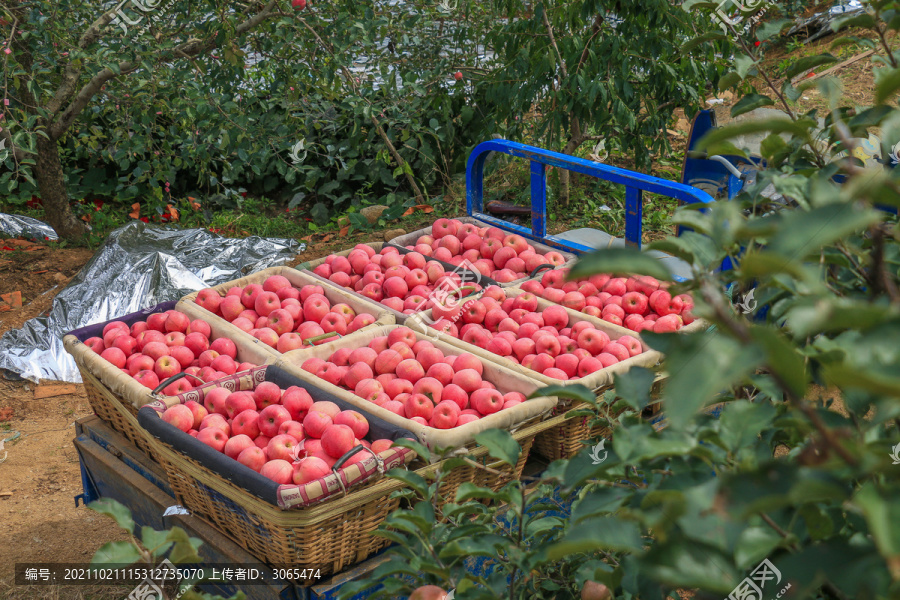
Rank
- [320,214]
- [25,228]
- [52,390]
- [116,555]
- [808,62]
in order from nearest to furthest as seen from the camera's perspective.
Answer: [116,555]
[808,62]
[52,390]
[25,228]
[320,214]

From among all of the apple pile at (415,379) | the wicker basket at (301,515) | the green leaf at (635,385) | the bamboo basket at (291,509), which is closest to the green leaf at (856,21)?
the green leaf at (635,385)

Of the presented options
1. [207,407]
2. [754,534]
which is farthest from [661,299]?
[754,534]

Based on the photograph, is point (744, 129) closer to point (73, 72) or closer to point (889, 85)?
point (889, 85)

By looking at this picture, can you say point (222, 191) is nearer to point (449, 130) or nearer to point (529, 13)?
point (449, 130)

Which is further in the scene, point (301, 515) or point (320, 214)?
point (320, 214)

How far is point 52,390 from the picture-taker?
381cm

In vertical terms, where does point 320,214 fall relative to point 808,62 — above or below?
below

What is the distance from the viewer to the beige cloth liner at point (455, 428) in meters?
1.95

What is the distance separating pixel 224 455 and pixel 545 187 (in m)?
2.10

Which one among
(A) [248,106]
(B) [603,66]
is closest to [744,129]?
(B) [603,66]

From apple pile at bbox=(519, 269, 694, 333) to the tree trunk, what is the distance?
3.43 meters

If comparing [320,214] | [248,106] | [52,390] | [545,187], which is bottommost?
[52,390]

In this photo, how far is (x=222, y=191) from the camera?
19.9 ft

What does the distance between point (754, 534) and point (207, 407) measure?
1.92 meters
